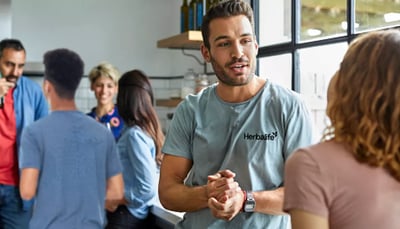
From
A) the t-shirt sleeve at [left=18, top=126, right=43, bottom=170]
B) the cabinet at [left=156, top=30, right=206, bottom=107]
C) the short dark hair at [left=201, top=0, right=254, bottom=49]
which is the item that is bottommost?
the t-shirt sleeve at [left=18, top=126, right=43, bottom=170]

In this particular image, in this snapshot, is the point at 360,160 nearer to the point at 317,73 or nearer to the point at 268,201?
the point at 268,201

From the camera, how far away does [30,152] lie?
5.84 ft

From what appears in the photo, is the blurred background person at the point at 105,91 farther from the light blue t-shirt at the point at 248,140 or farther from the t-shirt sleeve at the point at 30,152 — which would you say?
the light blue t-shirt at the point at 248,140

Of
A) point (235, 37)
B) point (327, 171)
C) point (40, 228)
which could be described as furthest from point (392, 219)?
point (40, 228)

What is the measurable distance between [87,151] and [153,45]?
2.34 metres

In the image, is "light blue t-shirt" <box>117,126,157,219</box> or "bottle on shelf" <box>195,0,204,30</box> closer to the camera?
"light blue t-shirt" <box>117,126,157,219</box>

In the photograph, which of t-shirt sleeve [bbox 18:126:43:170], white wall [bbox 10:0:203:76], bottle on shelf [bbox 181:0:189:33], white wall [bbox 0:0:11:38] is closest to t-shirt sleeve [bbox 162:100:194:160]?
t-shirt sleeve [bbox 18:126:43:170]

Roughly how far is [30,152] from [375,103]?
1247 mm

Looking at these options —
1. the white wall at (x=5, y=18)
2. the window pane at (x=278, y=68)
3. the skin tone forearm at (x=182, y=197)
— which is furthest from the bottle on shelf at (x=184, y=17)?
the skin tone forearm at (x=182, y=197)

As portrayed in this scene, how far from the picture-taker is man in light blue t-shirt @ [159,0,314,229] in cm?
135

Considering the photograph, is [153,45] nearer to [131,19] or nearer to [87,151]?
[131,19]

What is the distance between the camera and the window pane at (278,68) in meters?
2.62

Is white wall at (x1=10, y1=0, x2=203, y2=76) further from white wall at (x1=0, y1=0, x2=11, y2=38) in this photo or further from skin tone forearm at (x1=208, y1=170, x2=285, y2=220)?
skin tone forearm at (x1=208, y1=170, x2=285, y2=220)

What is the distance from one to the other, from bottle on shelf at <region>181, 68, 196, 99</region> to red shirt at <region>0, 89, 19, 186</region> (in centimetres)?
117
